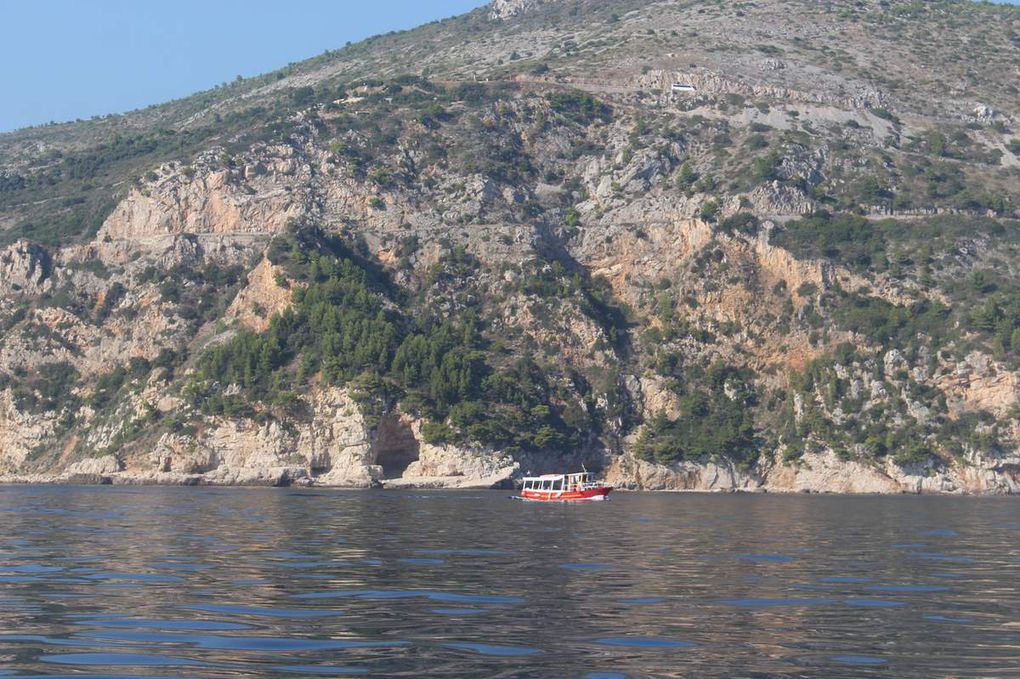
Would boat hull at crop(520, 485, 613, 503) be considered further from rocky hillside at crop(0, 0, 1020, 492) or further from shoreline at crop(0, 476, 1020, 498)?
rocky hillside at crop(0, 0, 1020, 492)

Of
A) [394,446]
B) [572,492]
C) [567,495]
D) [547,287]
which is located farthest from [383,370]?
[567,495]

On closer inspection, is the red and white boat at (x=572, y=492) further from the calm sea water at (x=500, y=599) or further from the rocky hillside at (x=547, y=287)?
the calm sea water at (x=500, y=599)

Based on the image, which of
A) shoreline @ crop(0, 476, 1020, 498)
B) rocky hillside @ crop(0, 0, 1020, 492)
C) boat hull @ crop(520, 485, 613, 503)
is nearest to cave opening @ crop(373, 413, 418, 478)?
rocky hillside @ crop(0, 0, 1020, 492)

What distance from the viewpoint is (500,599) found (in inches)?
1005

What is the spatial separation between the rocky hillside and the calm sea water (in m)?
49.6

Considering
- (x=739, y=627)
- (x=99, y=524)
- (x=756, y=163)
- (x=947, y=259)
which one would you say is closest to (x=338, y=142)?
(x=756, y=163)

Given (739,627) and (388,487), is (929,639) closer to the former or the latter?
(739,627)

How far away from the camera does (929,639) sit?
21078 millimetres

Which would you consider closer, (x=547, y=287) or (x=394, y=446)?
(x=394, y=446)

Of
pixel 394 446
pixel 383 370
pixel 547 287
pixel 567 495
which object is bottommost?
pixel 567 495

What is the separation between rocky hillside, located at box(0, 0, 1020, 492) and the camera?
100m

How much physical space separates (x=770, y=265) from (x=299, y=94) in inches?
2836

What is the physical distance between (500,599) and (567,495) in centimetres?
5156

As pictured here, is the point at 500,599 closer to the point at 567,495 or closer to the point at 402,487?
the point at 567,495
